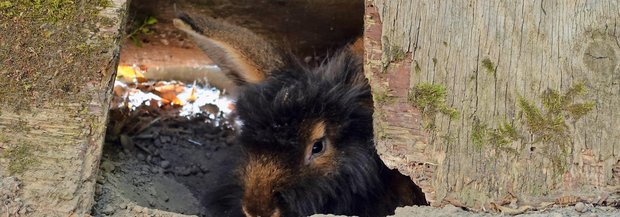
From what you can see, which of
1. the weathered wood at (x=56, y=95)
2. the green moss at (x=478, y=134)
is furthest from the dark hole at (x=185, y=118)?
the green moss at (x=478, y=134)

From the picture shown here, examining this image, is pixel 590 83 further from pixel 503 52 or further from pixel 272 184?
pixel 272 184

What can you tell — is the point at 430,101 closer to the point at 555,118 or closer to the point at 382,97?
the point at 382,97

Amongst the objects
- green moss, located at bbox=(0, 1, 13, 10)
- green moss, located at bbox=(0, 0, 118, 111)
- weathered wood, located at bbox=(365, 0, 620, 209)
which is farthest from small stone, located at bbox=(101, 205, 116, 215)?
weathered wood, located at bbox=(365, 0, 620, 209)

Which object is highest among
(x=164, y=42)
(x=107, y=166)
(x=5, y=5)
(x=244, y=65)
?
(x=5, y=5)

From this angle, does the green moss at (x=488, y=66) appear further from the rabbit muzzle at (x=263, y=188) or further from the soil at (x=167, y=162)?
the soil at (x=167, y=162)

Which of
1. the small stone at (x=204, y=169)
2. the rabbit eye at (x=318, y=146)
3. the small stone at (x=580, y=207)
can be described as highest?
the small stone at (x=580, y=207)

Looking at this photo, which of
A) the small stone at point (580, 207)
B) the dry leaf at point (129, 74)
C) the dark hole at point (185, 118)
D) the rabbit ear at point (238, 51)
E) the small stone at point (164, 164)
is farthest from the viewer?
the dry leaf at point (129, 74)

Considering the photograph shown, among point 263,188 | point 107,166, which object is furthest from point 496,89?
point 107,166
